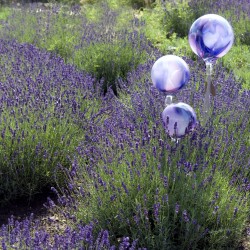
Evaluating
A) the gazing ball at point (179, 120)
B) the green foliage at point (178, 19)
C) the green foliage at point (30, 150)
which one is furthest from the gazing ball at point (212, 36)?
the green foliage at point (178, 19)

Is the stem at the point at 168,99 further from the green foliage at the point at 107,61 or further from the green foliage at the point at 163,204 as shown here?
the green foliage at the point at 107,61

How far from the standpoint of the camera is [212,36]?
350 centimetres

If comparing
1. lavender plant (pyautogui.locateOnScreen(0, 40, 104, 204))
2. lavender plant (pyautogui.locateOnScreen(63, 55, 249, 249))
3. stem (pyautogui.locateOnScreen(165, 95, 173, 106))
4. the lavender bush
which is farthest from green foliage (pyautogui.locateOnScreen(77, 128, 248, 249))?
the lavender bush

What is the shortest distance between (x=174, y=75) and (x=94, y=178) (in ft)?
3.26

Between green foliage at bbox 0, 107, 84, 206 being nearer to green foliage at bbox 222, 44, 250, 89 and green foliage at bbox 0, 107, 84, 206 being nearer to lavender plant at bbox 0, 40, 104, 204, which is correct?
lavender plant at bbox 0, 40, 104, 204

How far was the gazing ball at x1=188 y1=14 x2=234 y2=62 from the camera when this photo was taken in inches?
138

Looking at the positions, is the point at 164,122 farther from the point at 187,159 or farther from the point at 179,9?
the point at 179,9

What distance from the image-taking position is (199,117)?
3490 millimetres

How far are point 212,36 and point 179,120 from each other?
78cm

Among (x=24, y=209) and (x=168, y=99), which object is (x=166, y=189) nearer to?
(x=168, y=99)

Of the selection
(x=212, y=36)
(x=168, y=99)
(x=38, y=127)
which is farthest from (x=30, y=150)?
(x=212, y=36)

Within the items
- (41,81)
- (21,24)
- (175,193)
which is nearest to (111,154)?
(175,193)

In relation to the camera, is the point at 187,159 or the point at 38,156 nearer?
the point at 187,159

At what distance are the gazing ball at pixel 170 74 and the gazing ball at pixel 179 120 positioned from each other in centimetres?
25
